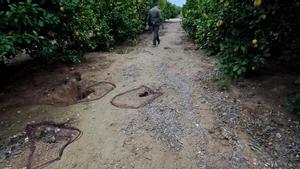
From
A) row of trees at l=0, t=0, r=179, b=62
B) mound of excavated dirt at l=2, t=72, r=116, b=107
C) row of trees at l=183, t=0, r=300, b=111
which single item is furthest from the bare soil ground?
row of trees at l=0, t=0, r=179, b=62

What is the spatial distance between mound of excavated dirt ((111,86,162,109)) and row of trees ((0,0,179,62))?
159 centimetres

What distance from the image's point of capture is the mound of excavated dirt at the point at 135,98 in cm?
435

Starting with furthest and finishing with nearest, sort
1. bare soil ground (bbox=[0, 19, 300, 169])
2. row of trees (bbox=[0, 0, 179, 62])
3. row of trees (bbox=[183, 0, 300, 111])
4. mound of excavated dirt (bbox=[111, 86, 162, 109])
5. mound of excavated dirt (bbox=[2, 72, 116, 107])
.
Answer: mound of excavated dirt (bbox=[2, 72, 116, 107])
mound of excavated dirt (bbox=[111, 86, 162, 109])
row of trees (bbox=[0, 0, 179, 62])
row of trees (bbox=[183, 0, 300, 111])
bare soil ground (bbox=[0, 19, 300, 169])

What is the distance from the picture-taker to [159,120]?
12.5 ft

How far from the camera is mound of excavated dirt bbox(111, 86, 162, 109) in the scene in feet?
14.3

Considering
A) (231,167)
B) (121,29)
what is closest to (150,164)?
(231,167)

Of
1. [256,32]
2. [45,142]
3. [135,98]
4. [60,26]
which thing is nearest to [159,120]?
[135,98]

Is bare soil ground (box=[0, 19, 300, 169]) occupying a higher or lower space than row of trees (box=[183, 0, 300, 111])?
lower

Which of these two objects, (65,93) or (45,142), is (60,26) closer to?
(65,93)

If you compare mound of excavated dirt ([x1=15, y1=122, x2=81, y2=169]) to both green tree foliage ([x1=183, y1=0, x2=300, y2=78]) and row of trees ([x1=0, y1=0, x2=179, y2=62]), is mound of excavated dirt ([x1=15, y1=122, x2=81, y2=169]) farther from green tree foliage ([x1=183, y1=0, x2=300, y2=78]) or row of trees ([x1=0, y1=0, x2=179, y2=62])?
green tree foliage ([x1=183, y1=0, x2=300, y2=78])

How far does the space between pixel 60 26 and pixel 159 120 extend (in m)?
3.10

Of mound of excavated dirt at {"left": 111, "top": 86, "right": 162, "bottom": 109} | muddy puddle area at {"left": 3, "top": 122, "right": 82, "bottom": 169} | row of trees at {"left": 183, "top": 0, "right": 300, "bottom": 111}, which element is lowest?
muddy puddle area at {"left": 3, "top": 122, "right": 82, "bottom": 169}

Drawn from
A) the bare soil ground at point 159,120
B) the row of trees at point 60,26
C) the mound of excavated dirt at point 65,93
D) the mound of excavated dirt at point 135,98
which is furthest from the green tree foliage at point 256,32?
the row of trees at point 60,26

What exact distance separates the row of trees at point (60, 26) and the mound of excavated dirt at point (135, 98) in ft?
5.20
